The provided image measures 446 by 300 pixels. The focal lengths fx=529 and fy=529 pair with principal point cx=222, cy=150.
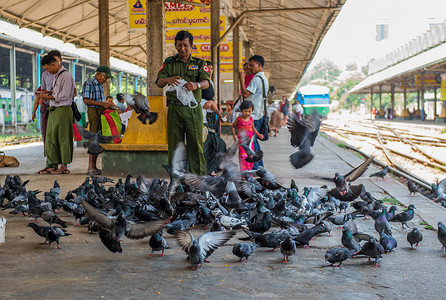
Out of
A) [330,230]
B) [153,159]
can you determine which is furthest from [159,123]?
[330,230]

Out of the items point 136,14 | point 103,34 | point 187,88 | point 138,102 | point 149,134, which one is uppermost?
point 136,14

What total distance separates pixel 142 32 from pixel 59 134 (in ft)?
45.4

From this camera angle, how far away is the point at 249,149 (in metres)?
6.68

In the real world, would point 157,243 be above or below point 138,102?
below

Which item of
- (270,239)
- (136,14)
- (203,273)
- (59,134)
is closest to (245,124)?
(59,134)

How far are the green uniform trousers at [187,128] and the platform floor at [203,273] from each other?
2.10m

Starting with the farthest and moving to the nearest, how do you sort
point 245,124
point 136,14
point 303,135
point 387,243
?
point 136,14 → point 245,124 → point 303,135 → point 387,243

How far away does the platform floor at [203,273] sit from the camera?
3.00m

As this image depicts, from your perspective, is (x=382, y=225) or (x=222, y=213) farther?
(x=222, y=213)

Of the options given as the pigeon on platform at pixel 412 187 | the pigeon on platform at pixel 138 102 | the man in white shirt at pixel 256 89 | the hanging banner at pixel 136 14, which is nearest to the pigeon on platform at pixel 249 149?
the man in white shirt at pixel 256 89

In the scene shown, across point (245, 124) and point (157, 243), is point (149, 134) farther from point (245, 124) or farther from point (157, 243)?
point (157, 243)

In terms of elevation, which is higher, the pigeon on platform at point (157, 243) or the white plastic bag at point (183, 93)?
the white plastic bag at point (183, 93)

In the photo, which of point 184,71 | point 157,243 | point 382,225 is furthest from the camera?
point 184,71

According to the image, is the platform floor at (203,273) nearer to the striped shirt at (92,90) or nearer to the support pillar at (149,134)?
the support pillar at (149,134)
